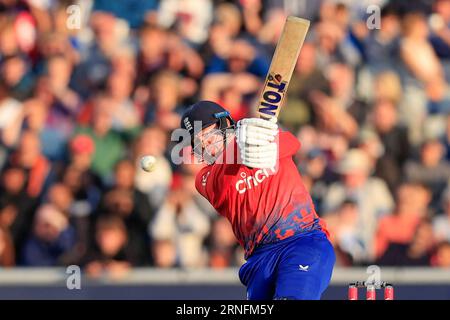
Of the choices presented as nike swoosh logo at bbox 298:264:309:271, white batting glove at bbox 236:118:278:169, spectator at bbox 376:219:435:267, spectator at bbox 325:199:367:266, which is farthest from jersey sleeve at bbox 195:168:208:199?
spectator at bbox 376:219:435:267

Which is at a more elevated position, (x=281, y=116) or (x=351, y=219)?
(x=281, y=116)

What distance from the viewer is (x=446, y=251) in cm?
1062

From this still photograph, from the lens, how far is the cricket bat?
757 centimetres

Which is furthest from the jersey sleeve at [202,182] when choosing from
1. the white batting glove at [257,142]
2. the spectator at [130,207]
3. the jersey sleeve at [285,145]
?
the spectator at [130,207]

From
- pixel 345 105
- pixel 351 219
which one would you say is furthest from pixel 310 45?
pixel 351 219

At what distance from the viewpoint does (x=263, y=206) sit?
25.5 feet

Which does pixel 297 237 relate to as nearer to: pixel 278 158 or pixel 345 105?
Result: pixel 278 158

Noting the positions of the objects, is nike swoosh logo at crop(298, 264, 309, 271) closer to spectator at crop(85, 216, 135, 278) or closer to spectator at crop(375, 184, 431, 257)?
spectator at crop(375, 184, 431, 257)

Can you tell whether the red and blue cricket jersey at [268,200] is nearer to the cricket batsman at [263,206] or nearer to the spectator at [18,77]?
the cricket batsman at [263,206]

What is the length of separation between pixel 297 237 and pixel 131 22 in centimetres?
423

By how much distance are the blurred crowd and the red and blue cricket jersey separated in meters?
2.72

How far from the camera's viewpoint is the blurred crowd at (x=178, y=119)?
10.6 metres

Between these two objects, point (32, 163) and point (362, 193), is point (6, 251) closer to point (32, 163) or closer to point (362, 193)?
point (32, 163)

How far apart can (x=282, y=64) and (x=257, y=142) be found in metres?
0.75
